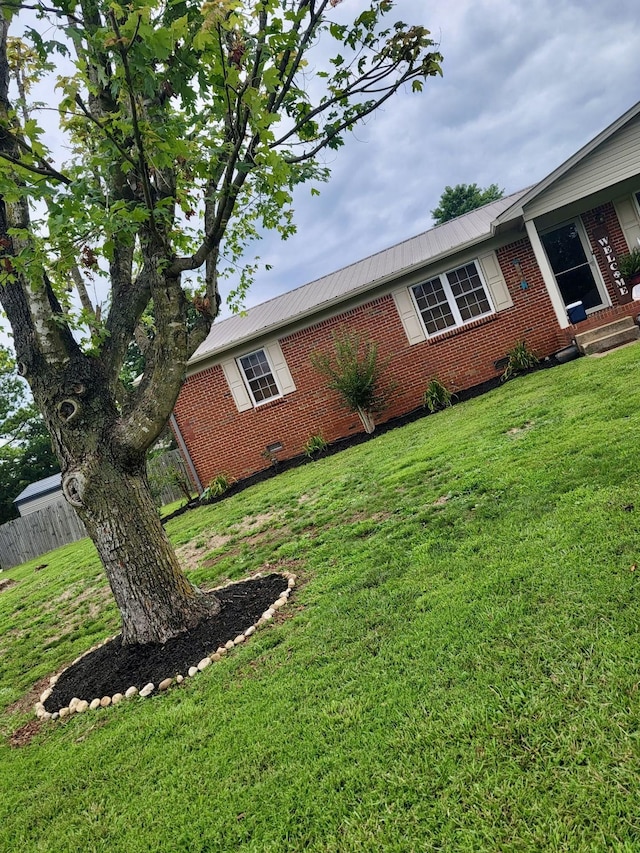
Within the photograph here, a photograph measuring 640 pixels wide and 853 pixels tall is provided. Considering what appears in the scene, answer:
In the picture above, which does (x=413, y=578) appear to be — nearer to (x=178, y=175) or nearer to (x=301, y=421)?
(x=178, y=175)

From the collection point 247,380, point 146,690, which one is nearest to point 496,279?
point 247,380

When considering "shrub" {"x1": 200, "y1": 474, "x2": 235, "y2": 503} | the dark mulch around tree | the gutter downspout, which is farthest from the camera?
the gutter downspout

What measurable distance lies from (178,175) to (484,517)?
13.2ft

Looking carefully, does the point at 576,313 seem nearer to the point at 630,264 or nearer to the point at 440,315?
the point at 630,264

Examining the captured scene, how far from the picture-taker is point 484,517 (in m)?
4.16

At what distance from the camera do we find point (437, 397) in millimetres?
10820

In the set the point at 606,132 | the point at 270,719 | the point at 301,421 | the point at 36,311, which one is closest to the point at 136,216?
the point at 36,311

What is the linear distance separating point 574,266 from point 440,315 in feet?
11.3

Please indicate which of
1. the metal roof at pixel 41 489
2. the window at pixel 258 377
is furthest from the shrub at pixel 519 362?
the metal roof at pixel 41 489

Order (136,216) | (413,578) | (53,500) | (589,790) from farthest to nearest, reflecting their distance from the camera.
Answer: (53,500) < (413,578) < (136,216) < (589,790)

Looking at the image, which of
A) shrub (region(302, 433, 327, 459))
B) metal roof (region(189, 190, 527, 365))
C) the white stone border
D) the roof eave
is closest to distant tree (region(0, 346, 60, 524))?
metal roof (region(189, 190, 527, 365))

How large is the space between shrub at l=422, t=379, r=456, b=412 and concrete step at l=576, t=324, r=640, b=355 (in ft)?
9.06

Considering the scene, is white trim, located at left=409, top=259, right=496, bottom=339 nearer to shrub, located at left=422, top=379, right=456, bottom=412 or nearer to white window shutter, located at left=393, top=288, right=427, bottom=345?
white window shutter, located at left=393, top=288, right=427, bottom=345

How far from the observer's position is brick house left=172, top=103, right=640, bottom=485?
1028 cm
